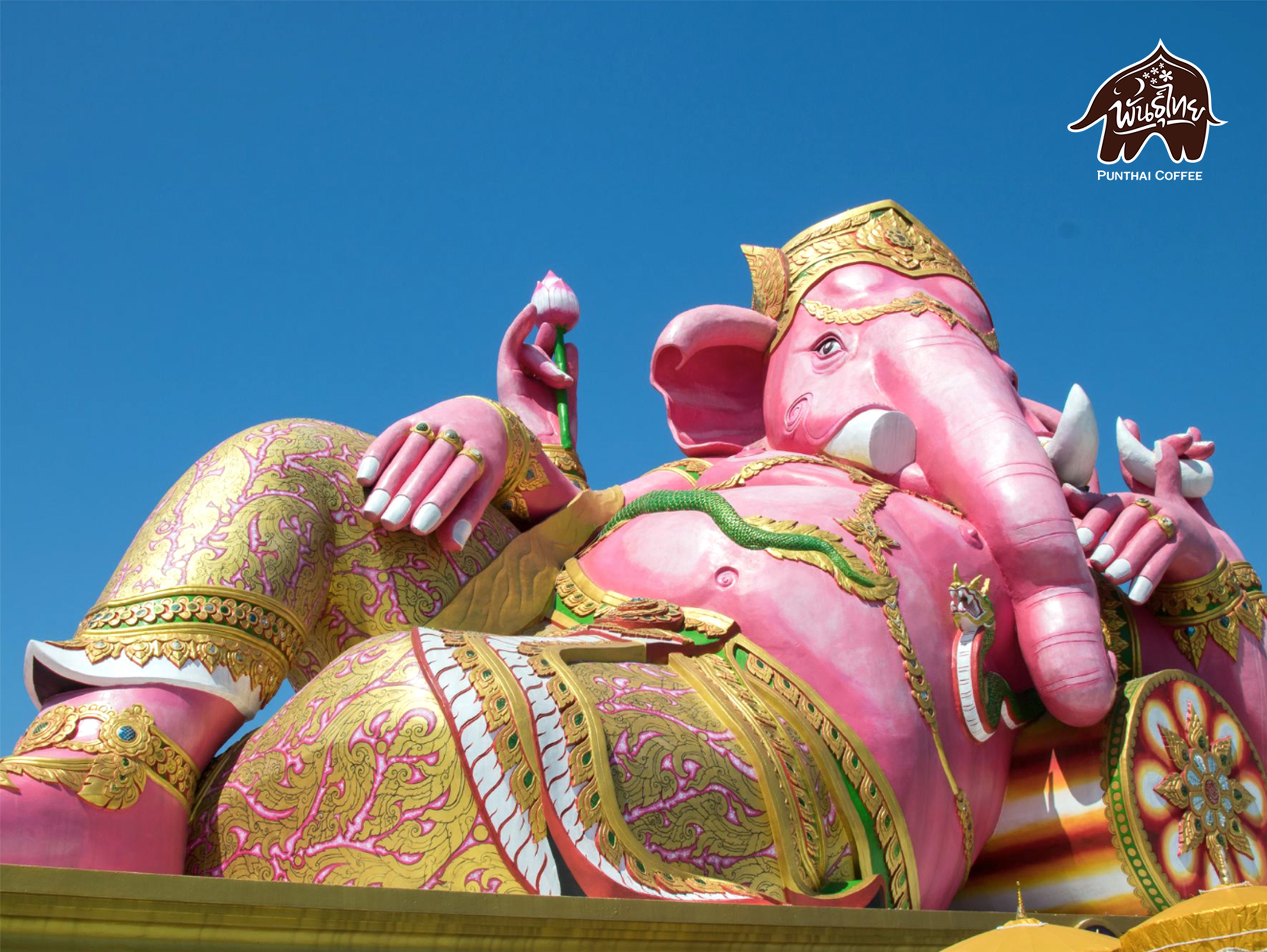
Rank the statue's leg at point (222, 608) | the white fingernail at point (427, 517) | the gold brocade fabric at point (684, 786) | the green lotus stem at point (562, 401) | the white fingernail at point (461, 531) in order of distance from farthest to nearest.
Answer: the green lotus stem at point (562, 401)
the white fingernail at point (461, 531)
the white fingernail at point (427, 517)
the gold brocade fabric at point (684, 786)
the statue's leg at point (222, 608)

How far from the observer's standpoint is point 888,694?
4.85 meters

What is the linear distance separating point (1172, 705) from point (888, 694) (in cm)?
138

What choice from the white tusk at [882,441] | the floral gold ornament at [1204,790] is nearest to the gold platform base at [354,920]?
the floral gold ornament at [1204,790]

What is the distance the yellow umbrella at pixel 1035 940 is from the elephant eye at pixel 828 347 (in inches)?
113

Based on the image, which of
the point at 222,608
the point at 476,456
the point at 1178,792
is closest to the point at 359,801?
the point at 222,608

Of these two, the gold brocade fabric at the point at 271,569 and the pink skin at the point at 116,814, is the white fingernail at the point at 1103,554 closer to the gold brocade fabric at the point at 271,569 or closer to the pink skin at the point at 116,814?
the gold brocade fabric at the point at 271,569

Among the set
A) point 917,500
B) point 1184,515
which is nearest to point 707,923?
point 917,500

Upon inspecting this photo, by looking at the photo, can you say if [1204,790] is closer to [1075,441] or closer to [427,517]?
[1075,441]

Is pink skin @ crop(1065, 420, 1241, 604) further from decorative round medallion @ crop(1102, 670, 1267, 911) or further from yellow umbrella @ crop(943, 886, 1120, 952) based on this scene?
yellow umbrella @ crop(943, 886, 1120, 952)

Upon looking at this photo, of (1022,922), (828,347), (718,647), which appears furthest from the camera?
(828,347)

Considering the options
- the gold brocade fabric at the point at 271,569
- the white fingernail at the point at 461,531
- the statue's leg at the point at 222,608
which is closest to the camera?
the statue's leg at the point at 222,608

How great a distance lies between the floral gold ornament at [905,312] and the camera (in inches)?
239

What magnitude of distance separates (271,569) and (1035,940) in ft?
7.86

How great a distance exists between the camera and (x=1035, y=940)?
360 cm
